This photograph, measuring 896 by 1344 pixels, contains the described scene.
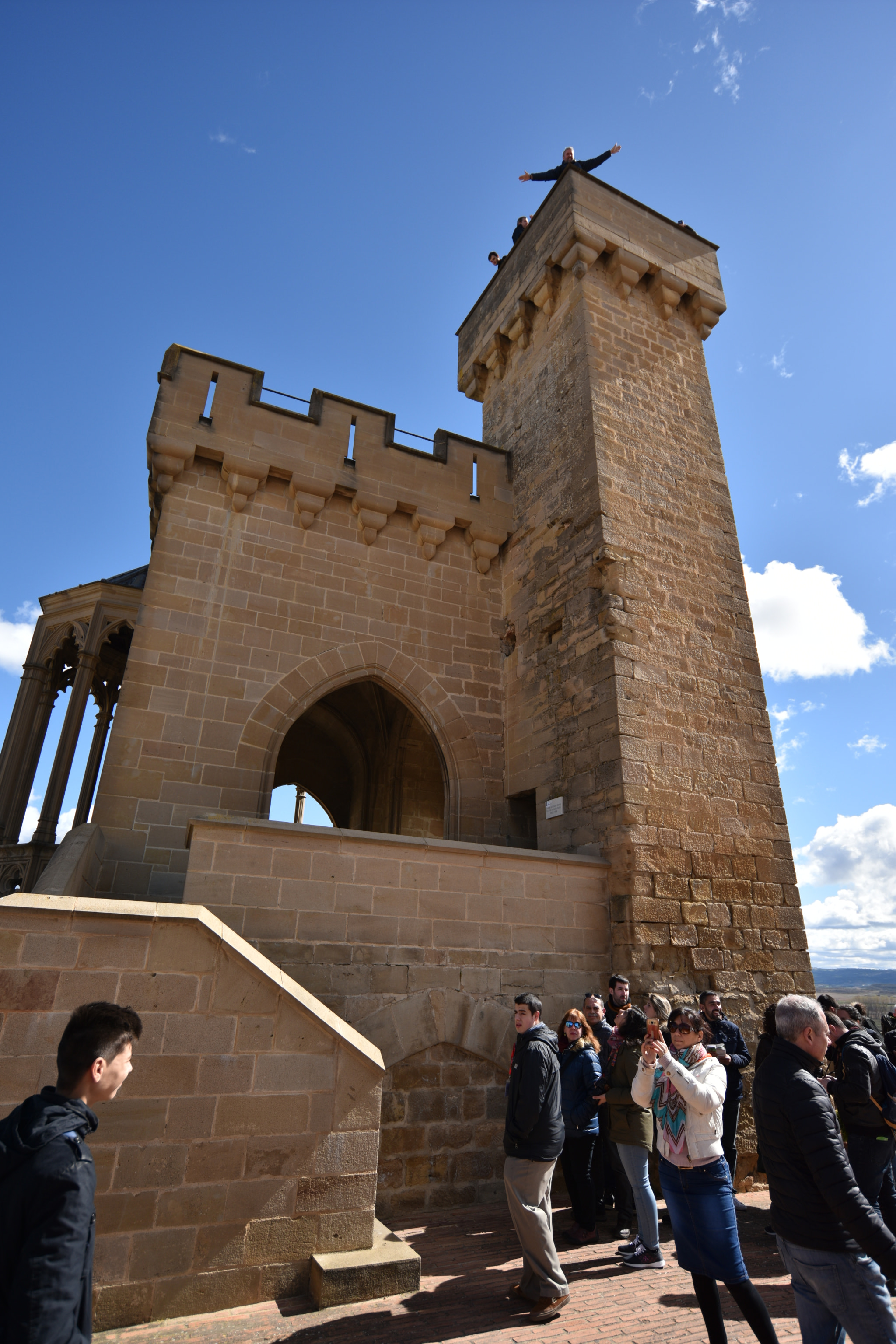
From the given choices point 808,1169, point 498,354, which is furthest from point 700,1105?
point 498,354

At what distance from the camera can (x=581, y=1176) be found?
15.2ft

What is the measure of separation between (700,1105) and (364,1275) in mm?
1879

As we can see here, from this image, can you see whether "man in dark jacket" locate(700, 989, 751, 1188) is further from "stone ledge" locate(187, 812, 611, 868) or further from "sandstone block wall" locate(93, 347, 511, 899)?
"sandstone block wall" locate(93, 347, 511, 899)

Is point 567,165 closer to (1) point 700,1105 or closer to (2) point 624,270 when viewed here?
(2) point 624,270

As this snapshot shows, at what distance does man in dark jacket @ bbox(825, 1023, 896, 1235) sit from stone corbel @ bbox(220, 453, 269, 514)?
7.59 metres

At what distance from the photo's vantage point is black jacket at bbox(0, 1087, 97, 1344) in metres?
1.56

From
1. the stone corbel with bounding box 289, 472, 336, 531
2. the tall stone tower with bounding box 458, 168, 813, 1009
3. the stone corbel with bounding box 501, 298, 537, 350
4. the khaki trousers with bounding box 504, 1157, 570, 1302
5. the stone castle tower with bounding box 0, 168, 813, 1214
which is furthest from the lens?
the stone corbel with bounding box 501, 298, 537, 350

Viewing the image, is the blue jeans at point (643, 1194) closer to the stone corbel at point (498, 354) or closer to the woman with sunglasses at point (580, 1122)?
the woman with sunglasses at point (580, 1122)

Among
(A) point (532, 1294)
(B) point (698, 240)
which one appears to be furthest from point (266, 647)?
(B) point (698, 240)

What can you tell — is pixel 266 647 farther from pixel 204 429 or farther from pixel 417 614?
pixel 204 429

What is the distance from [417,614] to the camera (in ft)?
30.1

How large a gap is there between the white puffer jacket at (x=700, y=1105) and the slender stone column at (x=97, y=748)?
32.4 feet

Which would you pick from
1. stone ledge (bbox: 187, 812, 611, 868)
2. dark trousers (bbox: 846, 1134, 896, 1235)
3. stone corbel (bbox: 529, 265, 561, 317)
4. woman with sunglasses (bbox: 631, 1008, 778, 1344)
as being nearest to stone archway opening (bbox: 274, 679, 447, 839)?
stone ledge (bbox: 187, 812, 611, 868)

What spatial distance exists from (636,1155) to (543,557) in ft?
21.0
